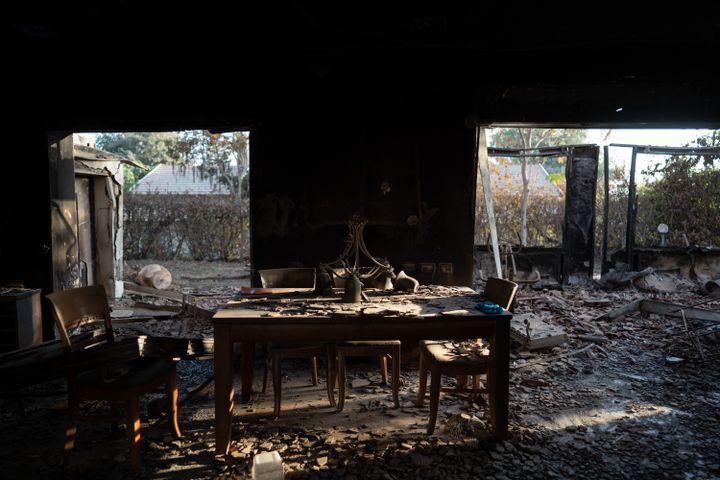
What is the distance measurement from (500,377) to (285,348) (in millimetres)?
1455

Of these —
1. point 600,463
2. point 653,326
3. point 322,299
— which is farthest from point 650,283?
point 322,299

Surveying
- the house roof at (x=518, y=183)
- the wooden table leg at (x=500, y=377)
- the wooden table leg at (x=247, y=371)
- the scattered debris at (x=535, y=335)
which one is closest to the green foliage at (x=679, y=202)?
the house roof at (x=518, y=183)

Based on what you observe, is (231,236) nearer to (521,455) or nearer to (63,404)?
(63,404)

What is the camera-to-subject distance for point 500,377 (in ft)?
9.52

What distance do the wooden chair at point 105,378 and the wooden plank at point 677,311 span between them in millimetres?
5593

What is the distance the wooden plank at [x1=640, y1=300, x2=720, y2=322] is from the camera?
5.43 metres

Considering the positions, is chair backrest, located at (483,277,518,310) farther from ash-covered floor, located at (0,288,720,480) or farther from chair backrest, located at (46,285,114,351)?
chair backrest, located at (46,285,114,351)

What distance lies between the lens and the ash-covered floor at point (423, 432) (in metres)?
2.62

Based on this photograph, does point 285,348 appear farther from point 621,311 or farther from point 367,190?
point 621,311

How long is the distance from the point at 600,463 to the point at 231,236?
30.3 ft

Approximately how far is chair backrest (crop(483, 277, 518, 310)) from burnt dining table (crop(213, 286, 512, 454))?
29 centimetres

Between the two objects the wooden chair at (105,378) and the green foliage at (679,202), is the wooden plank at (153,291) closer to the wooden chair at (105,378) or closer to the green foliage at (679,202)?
the wooden chair at (105,378)

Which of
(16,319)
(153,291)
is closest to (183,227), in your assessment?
(153,291)

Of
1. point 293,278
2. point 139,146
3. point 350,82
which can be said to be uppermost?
point 139,146
